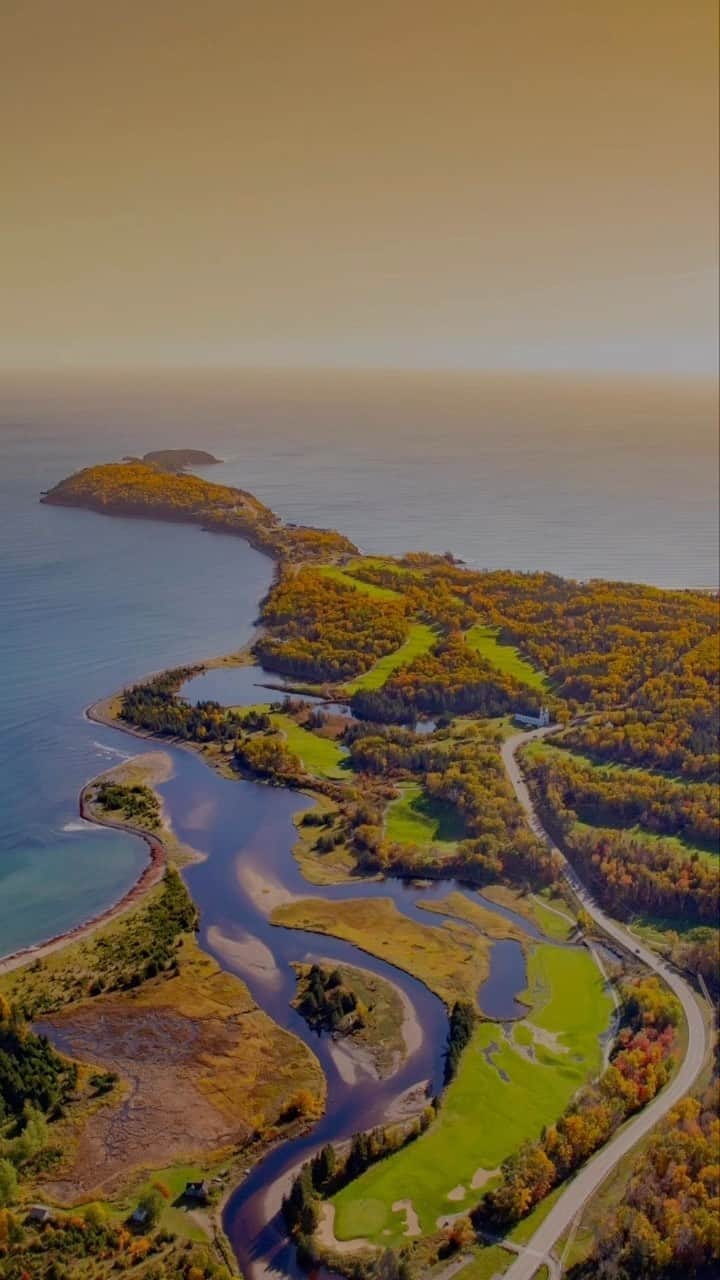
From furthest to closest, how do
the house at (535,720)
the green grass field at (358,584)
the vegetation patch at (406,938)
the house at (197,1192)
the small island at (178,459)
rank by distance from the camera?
the small island at (178,459), the green grass field at (358,584), the house at (535,720), the vegetation patch at (406,938), the house at (197,1192)

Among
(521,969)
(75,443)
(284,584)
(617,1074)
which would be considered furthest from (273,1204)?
(75,443)

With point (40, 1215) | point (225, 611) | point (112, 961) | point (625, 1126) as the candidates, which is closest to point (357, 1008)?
point (112, 961)

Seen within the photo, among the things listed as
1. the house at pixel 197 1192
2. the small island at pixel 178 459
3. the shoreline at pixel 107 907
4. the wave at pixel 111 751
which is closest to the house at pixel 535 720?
the wave at pixel 111 751

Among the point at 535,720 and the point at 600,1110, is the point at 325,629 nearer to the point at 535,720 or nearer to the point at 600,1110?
the point at 535,720

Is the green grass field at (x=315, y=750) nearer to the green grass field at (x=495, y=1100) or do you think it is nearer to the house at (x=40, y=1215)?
the green grass field at (x=495, y=1100)

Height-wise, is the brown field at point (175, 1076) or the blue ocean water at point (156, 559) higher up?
the blue ocean water at point (156, 559)

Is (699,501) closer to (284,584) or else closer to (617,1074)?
(284,584)
